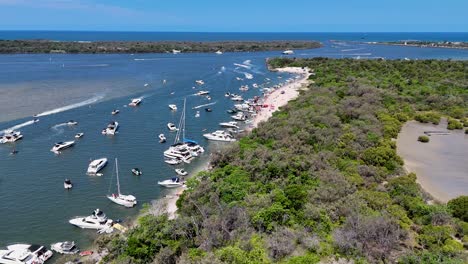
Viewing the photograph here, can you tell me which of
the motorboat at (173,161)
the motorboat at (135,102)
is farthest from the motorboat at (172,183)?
the motorboat at (135,102)

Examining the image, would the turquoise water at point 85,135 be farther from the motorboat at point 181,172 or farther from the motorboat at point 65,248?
the motorboat at point 65,248

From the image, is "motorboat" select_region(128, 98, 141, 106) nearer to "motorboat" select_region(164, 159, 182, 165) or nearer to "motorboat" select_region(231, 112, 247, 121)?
"motorboat" select_region(231, 112, 247, 121)

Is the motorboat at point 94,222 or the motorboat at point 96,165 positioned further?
the motorboat at point 96,165

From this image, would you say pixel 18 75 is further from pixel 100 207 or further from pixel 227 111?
pixel 100 207

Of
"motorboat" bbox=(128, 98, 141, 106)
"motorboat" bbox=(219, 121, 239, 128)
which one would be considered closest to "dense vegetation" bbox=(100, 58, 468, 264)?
"motorboat" bbox=(219, 121, 239, 128)

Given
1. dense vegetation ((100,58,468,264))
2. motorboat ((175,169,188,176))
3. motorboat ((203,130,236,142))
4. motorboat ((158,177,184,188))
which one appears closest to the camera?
dense vegetation ((100,58,468,264))

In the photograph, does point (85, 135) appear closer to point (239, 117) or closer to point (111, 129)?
point (111, 129)
